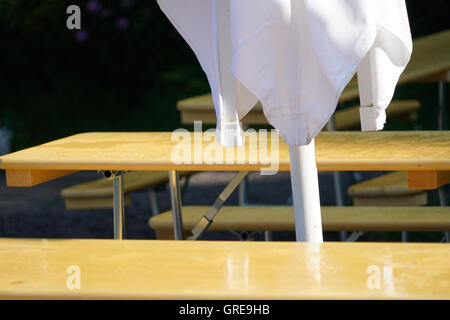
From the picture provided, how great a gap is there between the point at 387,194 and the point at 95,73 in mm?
4045

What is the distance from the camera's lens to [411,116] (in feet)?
13.5

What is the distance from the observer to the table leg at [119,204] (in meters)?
2.39

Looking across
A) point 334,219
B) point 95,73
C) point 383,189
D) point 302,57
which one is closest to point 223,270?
point 302,57

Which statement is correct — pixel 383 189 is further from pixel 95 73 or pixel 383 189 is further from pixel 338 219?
pixel 95 73

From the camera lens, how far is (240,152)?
6.75 feet

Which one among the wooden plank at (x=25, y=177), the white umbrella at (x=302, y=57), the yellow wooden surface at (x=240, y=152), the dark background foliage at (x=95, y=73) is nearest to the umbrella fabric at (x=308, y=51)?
the white umbrella at (x=302, y=57)

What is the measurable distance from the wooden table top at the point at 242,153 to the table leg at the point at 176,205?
0.20 meters

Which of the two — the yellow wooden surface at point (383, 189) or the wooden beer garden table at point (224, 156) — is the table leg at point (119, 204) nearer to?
the wooden beer garden table at point (224, 156)

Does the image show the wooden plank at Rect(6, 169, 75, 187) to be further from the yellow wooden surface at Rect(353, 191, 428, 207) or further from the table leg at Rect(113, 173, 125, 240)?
the yellow wooden surface at Rect(353, 191, 428, 207)

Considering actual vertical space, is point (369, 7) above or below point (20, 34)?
below

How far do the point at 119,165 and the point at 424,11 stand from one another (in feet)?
13.6

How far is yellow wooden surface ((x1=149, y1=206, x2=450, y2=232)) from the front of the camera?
247cm

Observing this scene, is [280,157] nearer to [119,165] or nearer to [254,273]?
[119,165]
